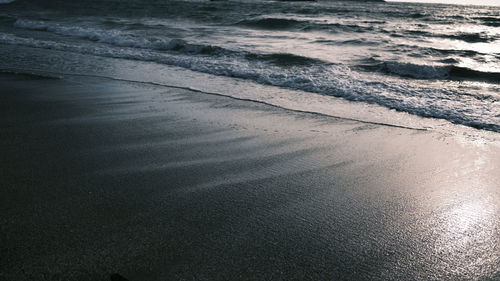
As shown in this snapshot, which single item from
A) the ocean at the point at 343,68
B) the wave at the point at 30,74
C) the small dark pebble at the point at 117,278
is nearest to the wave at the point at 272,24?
the ocean at the point at 343,68

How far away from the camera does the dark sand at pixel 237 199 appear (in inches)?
75.0

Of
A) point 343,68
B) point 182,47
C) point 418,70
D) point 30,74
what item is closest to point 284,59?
point 343,68

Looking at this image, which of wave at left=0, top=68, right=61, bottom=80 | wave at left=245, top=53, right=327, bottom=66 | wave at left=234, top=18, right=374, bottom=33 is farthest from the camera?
wave at left=234, top=18, right=374, bottom=33

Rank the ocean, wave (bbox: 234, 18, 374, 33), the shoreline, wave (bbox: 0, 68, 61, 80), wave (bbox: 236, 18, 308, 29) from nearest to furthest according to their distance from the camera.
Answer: the shoreline, the ocean, wave (bbox: 0, 68, 61, 80), wave (bbox: 234, 18, 374, 33), wave (bbox: 236, 18, 308, 29)

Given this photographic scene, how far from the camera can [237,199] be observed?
2.61 meters

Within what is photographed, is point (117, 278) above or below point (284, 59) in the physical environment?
below

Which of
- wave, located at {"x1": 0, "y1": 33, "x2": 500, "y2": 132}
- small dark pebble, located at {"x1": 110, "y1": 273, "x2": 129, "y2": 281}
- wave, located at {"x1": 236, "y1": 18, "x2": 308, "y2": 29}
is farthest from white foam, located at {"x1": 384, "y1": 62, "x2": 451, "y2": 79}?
wave, located at {"x1": 236, "y1": 18, "x2": 308, "y2": 29}

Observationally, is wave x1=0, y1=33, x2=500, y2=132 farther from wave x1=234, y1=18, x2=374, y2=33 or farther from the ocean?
wave x1=234, y1=18, x2=374, y2=33

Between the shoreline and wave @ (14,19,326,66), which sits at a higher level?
wave @ (14,19,326,66)

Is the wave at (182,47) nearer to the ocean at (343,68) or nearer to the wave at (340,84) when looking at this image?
the ocean at (343,68)

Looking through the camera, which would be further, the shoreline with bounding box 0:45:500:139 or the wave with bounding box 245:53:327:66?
the wave with bounding box 245:53:327:66

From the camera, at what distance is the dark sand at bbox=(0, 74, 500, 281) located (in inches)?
75.0

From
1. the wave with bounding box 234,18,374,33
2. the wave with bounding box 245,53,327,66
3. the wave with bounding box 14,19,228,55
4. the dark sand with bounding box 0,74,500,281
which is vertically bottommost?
the dark sand with bounding box 0,74,500,281

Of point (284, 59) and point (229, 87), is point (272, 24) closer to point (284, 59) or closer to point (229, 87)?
point (284, 59)
